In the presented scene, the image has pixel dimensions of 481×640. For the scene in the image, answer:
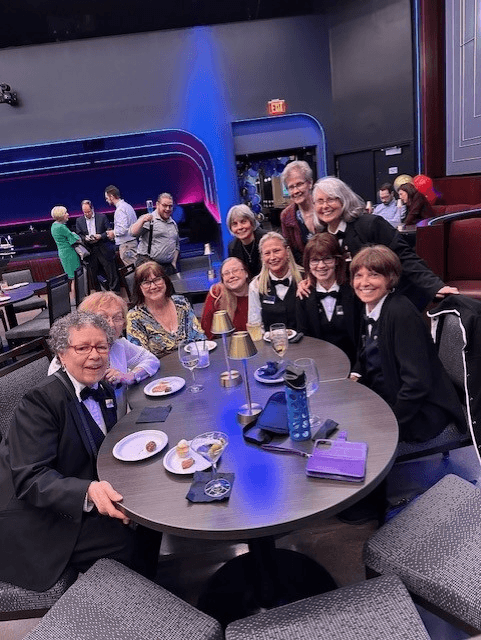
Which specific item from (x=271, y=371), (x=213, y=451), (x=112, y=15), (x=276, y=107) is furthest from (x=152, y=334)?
(x=112, y=15)

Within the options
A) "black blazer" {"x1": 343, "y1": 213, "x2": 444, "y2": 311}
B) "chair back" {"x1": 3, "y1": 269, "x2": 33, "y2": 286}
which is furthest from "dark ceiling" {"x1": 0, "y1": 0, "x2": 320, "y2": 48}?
"black blazer" {"x1": 343, "y1": 213, "x2": 444, "y2": 311}

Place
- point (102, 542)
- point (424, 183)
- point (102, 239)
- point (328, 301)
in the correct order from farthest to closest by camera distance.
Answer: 1. point (102, 239)
2. point (424, 183)
3. point (328, 301)
4. point (102, 542)

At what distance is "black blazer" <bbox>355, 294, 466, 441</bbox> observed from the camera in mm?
2082

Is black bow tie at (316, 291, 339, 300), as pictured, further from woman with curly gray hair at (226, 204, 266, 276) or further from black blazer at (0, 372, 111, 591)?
black blazer at (0, 372, 111, 591)

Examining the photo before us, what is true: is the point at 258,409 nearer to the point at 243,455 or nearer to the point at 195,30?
the point at 243,455

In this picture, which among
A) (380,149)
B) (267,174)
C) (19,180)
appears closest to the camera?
(380,149)

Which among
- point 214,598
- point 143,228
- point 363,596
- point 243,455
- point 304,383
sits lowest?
point 214,598

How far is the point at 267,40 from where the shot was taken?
27.8 feet

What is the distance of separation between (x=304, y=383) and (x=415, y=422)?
33.5 inches

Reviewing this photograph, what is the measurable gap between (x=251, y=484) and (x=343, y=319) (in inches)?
59.9

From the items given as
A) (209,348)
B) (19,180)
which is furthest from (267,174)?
(209,348)

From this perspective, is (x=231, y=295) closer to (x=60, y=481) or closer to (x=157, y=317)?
(x=157, y=317)

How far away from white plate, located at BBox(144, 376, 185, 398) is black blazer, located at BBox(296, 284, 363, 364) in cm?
94

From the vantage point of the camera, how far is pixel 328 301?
2.74 metres
